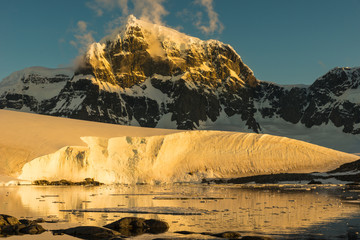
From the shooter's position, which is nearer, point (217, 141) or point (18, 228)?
point (18, 228)

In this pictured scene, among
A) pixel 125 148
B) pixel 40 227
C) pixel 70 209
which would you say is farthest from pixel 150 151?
pixel 40 227

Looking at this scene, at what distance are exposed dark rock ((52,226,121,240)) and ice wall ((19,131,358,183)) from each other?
38893 millimetres

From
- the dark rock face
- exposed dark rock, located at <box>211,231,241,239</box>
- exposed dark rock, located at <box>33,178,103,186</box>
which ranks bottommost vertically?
exposed dark rock, located at <box>211,231,241,239</box>

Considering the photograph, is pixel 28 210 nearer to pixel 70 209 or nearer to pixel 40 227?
pixel 70 209

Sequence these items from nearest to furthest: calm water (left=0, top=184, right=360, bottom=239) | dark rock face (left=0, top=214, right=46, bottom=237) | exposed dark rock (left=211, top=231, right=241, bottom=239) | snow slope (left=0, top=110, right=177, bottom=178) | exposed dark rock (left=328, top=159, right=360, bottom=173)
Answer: exposed dark rock (left=211, top=231, right=241, bottom=239)
dark rock face (left=0, top=214, right=46, bottom=237)
calm water (left=0, top=184, right=360, bottom=239)
snow slope (left=0, top=110, right=177, bottom=178)
exposed dark rock (left=328, top=159, right=360, bottom=173)

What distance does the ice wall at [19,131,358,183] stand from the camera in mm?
57281

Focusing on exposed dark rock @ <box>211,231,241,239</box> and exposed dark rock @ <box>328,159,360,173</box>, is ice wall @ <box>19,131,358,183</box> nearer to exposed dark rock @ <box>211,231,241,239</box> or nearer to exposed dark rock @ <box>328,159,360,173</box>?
exposed dark rock @ <box>328,159,360,173</box>

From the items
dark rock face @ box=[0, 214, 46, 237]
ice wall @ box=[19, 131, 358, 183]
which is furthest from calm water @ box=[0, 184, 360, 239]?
ice wall @ box=[19, 131, 358, 183]

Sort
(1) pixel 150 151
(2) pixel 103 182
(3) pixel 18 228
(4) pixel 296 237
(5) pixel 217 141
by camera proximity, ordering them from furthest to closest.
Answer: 1. (5) pixel 217 141
2. (1) pixel 150 151
3. (2) pixel 103 182
4. (3) pixel 18 228
5. (4) pixel 296 237

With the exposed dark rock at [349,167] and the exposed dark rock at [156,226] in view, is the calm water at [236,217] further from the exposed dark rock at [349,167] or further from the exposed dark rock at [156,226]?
the exposed dark rock at [349,167]

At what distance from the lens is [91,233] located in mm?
16391

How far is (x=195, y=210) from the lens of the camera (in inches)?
949

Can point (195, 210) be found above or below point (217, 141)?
below

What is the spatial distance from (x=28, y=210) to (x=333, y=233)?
53.1 feet
